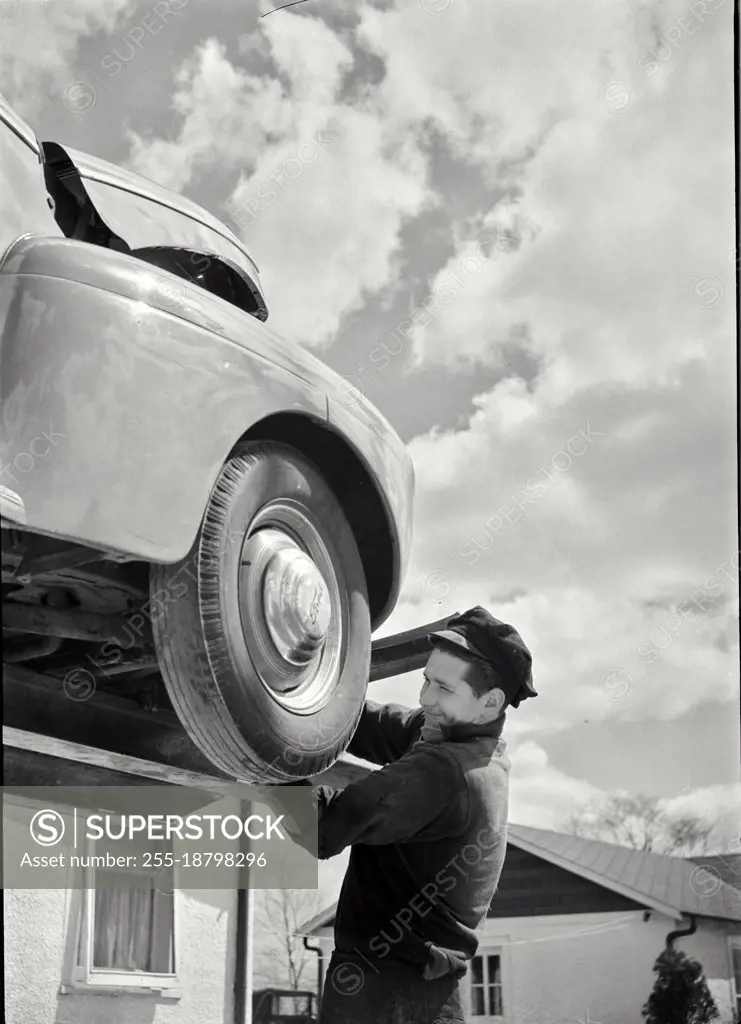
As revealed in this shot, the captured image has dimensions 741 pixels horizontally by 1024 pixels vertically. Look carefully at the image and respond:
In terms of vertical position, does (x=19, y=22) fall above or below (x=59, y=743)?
above

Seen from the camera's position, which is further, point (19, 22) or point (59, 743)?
point (19, 22)

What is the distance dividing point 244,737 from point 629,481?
5.21 feet

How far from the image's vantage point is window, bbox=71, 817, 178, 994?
3.41 metres

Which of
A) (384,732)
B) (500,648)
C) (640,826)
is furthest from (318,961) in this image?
(500,648)

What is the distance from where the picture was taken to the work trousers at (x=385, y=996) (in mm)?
2256

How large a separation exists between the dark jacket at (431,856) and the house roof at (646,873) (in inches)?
30.7

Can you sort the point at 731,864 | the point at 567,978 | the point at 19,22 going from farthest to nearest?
the point at 567,978
the point at 731,864
the point at 19,22

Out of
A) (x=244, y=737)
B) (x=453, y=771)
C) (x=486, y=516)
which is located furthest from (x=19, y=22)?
(x=453, y=771)

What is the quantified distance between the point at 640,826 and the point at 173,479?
273 cm

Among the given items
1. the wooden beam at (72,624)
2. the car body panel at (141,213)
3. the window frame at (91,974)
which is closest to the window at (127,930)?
the window frame at (91,974)

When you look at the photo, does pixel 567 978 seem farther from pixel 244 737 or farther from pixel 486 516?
pixel 244 737

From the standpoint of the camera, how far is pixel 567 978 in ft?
13.1

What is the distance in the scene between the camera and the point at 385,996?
2264mm

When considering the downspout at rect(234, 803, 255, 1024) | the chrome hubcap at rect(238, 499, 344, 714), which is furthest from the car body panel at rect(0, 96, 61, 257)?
the downspout at rect(234, 803, 255, 1024)
